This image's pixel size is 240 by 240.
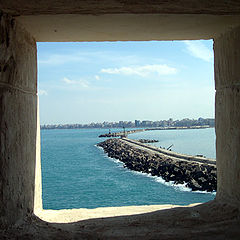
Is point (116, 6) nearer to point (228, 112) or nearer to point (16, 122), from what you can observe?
point (16, 122)

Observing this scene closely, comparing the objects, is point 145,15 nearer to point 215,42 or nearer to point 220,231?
point 215,42

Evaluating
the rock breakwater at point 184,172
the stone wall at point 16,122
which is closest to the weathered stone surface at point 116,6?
the stone wall at point 16,122

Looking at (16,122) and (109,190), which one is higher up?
(16,122)

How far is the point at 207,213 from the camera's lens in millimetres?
3553

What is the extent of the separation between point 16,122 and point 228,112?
2.51 metres

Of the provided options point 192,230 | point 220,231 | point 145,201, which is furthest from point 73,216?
point 145,201

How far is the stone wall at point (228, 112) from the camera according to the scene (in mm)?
3354

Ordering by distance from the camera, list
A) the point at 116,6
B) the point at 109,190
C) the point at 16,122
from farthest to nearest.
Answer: the point at 109,190 → the point at 16,122 → the point at 116,6

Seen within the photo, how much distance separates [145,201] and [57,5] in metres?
19.1

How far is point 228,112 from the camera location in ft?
11.7

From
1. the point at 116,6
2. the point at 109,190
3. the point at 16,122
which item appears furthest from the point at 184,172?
the point at 116,6

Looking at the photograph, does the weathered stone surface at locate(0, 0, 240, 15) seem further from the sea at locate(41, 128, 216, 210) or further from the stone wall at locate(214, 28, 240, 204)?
the sea at locate(41, 128, 216, 210)

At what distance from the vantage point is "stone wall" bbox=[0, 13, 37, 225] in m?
2.75

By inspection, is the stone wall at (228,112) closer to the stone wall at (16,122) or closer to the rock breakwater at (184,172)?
the stone wall at (16,122)
